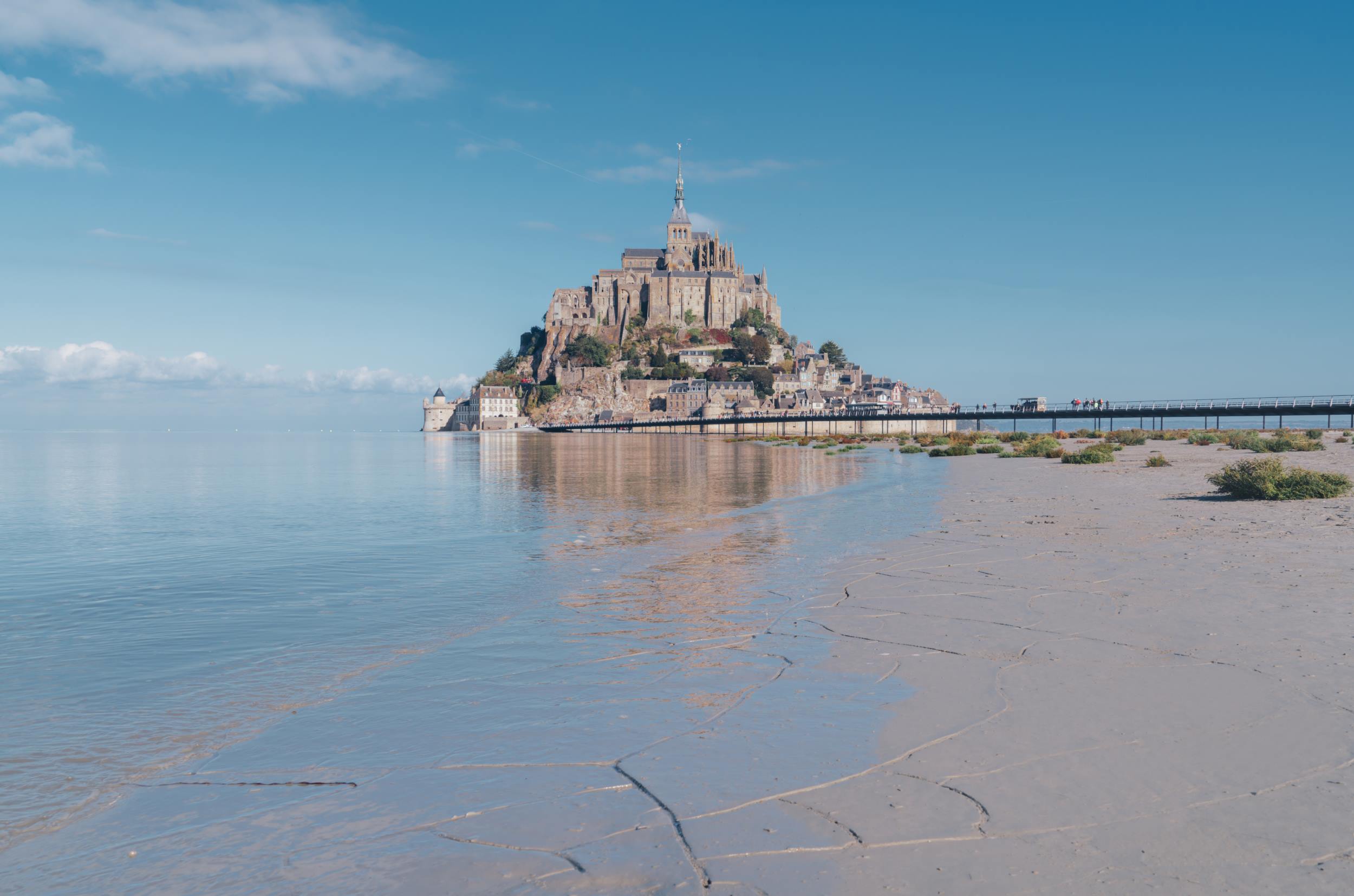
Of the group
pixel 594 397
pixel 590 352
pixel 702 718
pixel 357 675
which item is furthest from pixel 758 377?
pixel 702 718

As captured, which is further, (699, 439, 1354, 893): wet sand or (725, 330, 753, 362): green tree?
(725, 330, 753, 362): green tree

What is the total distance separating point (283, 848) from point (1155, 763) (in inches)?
167

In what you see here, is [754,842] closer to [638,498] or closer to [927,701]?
[927,701]

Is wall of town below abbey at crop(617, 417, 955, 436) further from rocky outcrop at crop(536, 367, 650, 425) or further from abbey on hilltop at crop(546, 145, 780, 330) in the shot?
abbey on hilltop at crop(546, 145, 780, 330)

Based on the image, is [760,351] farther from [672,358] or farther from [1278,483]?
[1278,483]

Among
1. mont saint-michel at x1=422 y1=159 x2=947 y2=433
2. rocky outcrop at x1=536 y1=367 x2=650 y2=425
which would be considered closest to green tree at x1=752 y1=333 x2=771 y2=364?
mont saint-michel at x1=422 y1=159 x2=947 y2=433

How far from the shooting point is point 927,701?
218 inches

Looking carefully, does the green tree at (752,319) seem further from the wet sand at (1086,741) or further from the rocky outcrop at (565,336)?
the wet sand at (1086,741)

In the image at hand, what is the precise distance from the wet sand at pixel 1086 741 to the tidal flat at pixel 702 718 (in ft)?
0.08

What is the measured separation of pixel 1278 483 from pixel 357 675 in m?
17.1

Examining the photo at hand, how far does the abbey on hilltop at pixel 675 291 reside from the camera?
543 ft

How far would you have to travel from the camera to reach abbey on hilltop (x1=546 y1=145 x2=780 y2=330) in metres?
166

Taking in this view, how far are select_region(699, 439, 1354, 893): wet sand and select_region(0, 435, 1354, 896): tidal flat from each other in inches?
0.9

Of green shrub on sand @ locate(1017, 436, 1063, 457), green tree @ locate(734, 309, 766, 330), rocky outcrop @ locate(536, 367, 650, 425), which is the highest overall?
green tree @ locate(734, 309, 766, 330)
